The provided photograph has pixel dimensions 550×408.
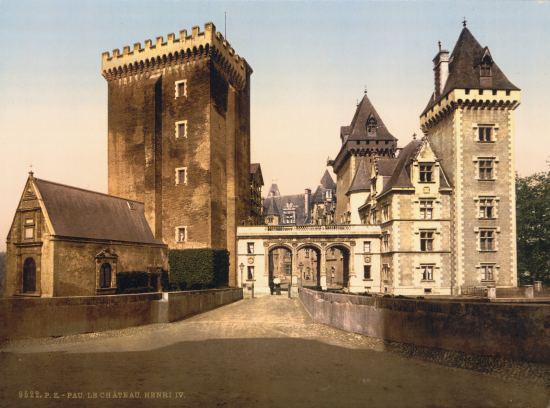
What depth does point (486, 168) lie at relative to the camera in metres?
37.6

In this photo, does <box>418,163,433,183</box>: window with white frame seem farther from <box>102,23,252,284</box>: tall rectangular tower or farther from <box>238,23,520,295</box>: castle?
<box>102,23,252,284</box>: tall rectangular tower

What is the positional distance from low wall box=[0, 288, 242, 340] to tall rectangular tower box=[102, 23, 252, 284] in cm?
1667

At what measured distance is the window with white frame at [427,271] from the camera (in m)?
37.4

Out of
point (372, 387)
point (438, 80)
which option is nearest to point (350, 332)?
point (372, 387)

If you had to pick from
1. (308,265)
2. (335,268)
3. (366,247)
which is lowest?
(308,265)

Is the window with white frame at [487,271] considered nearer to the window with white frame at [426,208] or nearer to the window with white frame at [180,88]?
the window with white frame at [426,208]

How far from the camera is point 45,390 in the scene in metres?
9.01

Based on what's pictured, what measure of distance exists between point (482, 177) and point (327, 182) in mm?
49772

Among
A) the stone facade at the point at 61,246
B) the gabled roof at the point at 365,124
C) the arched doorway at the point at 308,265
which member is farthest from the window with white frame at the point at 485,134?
the arched doorway at the point at 308,265

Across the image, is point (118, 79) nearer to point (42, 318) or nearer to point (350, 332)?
point (42, 318)

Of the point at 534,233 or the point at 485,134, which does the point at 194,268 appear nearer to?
the point at 485,134

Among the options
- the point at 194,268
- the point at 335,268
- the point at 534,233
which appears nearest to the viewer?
the point at 194,268

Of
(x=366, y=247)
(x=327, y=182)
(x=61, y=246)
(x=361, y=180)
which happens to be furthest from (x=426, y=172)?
(x=327, y=182)

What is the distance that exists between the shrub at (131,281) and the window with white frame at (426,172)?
84.5 ft
